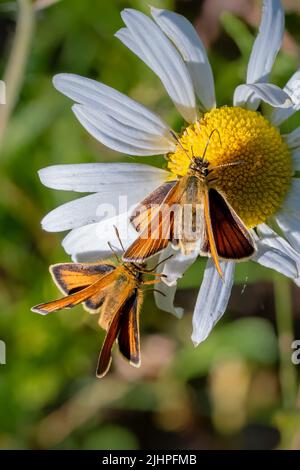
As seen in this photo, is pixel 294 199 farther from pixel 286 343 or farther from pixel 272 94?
pixel 286 343

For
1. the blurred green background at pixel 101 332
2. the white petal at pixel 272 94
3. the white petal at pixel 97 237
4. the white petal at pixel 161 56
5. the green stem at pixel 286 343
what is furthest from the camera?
the blurred green background at pixel 101 332

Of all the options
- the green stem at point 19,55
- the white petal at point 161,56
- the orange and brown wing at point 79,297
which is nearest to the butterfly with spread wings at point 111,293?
the orange and brown wing at point 79,297

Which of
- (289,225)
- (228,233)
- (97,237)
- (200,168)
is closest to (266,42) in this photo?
(200,168)

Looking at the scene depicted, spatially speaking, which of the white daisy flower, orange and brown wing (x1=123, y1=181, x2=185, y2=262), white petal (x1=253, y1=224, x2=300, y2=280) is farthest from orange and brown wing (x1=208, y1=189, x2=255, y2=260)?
white petal (x1=253, y1=224, x2=300, y2=280)

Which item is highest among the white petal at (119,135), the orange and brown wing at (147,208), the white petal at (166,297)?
the white petal at (119,135)

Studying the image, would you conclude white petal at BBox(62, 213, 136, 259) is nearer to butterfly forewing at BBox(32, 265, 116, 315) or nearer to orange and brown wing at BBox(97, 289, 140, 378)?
butterfly forewing at BBox(32, 265, 116, 315)

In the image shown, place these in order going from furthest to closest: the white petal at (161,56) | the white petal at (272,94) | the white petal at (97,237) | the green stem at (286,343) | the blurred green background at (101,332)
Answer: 1. the blurred green background at (101,332)
2. the green stem at (286,343)
3. the white petal at (97,237)
4. the white petal at (161,56)
5. the white petal at (272,94)

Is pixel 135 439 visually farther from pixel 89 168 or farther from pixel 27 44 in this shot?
pixel 27 44

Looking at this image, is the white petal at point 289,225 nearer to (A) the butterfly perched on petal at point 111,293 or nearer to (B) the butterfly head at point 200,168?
(B) the butterfly head at point 200,168

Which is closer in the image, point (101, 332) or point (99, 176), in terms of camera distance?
point (99, 176)
